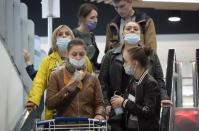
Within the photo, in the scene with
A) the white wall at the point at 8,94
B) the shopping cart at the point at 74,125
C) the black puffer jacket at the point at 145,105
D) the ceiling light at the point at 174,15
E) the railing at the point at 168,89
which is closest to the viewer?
the shopping cart at the point at 74,125

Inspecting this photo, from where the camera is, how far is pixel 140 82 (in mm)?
4305

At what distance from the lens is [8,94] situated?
19.1 feet

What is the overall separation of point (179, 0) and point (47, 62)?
9133 millimetres

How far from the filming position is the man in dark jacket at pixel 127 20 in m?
5.71

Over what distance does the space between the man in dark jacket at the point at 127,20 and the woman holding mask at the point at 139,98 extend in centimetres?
123

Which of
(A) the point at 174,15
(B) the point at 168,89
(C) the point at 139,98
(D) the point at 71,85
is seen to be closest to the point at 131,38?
(C) the point at 139,98

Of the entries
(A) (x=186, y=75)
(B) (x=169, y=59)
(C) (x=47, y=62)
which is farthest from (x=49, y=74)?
(A) (x=186, y=75)

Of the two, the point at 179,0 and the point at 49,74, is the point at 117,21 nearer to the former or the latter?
the point at 49,74

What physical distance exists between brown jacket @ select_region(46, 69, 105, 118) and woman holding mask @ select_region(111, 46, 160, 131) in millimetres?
170

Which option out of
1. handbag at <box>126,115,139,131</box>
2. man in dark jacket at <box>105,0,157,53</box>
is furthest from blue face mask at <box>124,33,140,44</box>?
handbag at <box>126,115,139,131</box>

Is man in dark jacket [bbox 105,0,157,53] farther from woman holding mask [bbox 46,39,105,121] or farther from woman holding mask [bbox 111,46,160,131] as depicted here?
woman holding mask [bbox 46,39,105,121]

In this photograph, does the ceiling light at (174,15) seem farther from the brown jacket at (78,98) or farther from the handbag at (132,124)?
the handbag at (132,124)

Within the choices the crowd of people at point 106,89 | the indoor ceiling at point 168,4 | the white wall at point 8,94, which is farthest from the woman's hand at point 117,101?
the indoor ceiling at point 168,4

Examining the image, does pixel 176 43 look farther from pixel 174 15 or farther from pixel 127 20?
pixel 127 20
